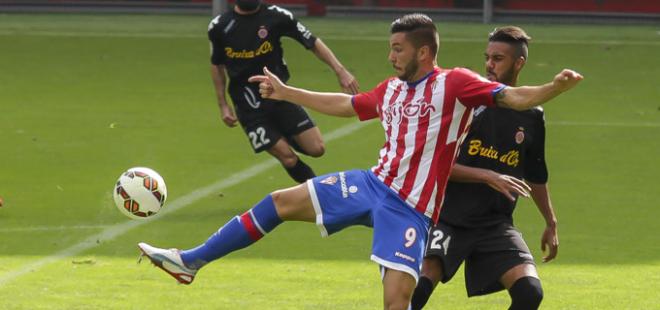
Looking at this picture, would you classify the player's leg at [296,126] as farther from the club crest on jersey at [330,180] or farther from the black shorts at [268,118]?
the club crest on jersey at [330,180]

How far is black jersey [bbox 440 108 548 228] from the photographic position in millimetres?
7539

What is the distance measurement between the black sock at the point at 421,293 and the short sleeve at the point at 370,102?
34.6 inches

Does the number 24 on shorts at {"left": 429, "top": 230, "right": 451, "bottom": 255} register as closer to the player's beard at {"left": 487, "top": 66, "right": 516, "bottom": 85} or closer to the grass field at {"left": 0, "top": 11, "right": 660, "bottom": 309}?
the player's beard at {"left": 487, "top": 66, "right": 516, "bottom": 85}

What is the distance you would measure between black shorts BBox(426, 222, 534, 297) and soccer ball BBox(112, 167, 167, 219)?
86.3 inches

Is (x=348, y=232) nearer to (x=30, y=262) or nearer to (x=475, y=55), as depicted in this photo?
(x=30, y=262)

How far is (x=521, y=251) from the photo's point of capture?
745 centimetres

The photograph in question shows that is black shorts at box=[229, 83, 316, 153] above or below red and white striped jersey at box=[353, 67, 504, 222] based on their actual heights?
below

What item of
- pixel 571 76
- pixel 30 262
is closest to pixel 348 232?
pixel 30 262

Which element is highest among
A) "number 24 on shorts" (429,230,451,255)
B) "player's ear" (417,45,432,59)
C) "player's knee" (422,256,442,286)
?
"player's ear" (417,45,432,59)

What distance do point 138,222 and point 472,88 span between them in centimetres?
509

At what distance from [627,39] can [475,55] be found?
3376 mm

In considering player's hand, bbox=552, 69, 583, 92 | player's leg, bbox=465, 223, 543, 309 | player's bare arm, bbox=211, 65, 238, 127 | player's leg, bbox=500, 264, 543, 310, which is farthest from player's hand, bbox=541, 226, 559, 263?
player's bare arm, bbox=211, 65, 238, 127

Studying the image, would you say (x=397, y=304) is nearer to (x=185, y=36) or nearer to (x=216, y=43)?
(x=216, y=43)

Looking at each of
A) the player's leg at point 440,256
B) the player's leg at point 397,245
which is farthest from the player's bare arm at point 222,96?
the player's leg at point 397,245
